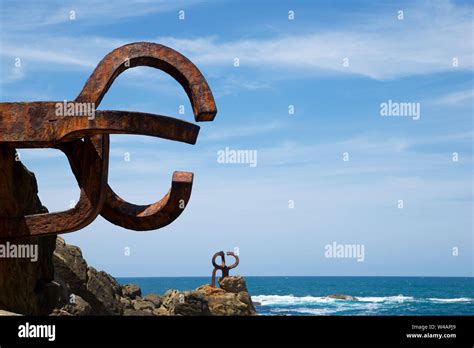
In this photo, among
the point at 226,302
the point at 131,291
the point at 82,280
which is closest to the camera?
the point at 82,280

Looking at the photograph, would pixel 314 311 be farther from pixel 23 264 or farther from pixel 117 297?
pixel 23 264

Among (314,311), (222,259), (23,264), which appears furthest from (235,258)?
(314,311)

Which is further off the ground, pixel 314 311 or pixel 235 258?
pixel 235 258

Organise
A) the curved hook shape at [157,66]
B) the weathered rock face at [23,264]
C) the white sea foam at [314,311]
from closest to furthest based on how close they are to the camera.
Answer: the curved hook shape at [157,66]
the weathered rock face at [23,264]
the white sea foam at [314,311]

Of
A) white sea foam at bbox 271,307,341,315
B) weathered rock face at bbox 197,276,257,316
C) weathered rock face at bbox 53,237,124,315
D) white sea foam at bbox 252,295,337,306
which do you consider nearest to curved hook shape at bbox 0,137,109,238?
weathered rock face at bbox 53,237,124,315

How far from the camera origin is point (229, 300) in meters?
19.6

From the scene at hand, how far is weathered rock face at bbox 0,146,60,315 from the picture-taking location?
19.5 feet

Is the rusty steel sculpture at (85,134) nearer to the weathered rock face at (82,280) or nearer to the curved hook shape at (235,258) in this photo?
the weathered rock face at (82,280)

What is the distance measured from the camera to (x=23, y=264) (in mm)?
6324

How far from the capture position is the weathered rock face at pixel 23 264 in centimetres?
594

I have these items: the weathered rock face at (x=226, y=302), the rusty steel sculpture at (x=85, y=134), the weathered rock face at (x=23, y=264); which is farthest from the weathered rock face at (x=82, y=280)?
the rusty steel sculpture at (x=85, y=134)
